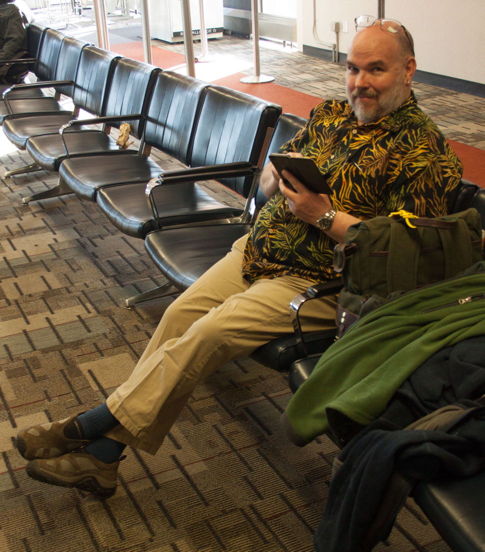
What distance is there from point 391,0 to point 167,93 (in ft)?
13.9

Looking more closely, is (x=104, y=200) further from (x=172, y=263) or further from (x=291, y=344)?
(x=291, y=344)

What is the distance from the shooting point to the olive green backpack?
1.90 meters

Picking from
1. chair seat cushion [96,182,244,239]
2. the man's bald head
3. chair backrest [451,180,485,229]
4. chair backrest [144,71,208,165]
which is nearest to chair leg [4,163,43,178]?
chair backrest [144,71,208,165]

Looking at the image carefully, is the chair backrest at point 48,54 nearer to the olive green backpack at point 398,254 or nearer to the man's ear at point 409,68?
the man's ear at point 409,68

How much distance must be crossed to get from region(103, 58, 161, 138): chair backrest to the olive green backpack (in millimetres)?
2309

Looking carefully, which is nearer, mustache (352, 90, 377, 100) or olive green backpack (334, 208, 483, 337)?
olive green backpack (334, 208, 483, 337)

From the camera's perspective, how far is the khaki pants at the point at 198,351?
6.76 ft

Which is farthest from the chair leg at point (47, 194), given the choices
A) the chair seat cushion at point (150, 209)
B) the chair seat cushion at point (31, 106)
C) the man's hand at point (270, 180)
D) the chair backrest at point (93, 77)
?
the man's hand at point (270, 180)

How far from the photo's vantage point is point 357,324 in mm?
1809

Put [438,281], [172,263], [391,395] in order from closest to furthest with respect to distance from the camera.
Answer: [391,395] → [438,281] → [172,263]

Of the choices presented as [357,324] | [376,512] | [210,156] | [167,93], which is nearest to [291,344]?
[357,324]

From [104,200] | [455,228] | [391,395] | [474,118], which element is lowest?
[474,118]

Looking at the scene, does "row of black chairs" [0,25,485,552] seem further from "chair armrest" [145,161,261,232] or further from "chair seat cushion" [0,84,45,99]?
"chair seat cushion" [0,84,45,99]

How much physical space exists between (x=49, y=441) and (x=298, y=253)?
0.86 m
